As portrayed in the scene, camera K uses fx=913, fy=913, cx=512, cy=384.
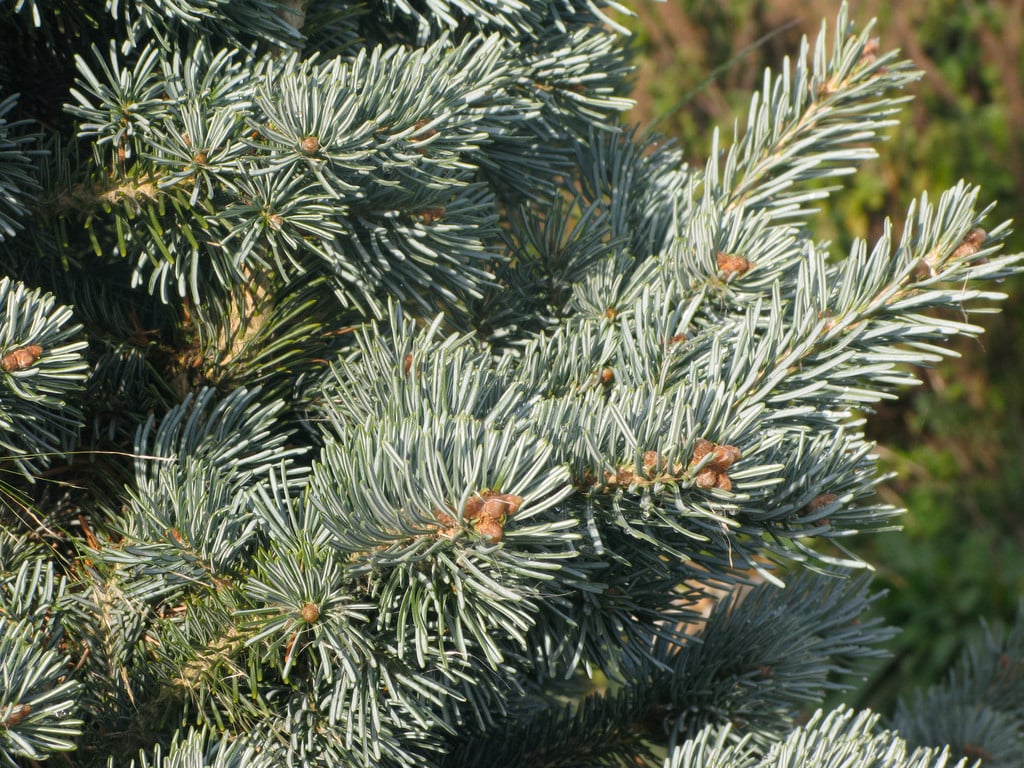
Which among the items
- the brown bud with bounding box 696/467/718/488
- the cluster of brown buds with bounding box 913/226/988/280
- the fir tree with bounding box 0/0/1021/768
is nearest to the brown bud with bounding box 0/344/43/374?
the fir tree with bounding box 0/0/1021/768

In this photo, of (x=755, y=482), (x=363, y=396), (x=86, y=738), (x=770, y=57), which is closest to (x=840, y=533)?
(x=755, y=482)

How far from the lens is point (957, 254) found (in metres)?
0.60

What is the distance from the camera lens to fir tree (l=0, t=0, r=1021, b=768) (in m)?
0.54

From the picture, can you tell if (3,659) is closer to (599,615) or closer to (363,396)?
(363,396)

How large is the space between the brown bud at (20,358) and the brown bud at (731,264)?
0.48 meters

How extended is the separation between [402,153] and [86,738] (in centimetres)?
47

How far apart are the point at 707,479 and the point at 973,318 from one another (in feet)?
11.5

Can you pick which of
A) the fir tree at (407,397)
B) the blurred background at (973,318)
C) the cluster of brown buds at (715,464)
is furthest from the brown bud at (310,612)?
the blurred background at (973,318)

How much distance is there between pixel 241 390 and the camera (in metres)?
0.69

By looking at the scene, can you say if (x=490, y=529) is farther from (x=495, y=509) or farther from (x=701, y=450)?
(x=701, y=450)

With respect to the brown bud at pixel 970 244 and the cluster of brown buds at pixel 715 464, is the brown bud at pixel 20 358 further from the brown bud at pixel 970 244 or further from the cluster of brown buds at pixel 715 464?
the brown bud at pixel 970 244

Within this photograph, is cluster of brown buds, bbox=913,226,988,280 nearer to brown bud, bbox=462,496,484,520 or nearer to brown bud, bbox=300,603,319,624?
brown bud, bbox=462,496,484,520

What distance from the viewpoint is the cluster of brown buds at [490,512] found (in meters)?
0.46

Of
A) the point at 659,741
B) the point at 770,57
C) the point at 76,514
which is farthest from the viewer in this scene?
the point at 770,57
